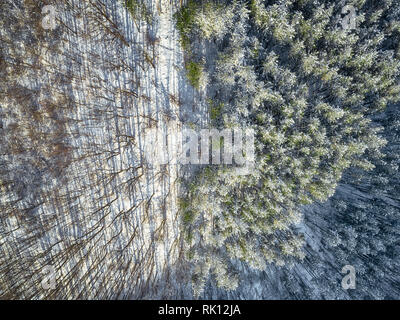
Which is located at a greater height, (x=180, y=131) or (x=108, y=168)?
(x=180, y=131)

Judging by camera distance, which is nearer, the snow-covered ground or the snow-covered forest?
the snow-covered forest

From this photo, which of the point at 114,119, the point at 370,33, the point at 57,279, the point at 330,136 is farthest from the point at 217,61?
the point at 57,279

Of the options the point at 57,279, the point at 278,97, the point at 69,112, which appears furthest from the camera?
the point at 57,279

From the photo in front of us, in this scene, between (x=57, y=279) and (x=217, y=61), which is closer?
(x=217, y=61)

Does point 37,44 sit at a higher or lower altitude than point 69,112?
higher

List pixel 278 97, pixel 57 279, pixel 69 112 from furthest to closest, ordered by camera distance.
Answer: pixel 57 279 → pixel 69 112 → pixel 278 97

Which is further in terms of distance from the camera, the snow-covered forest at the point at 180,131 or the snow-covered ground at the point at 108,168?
the snow-covered ground at the point at 108,168

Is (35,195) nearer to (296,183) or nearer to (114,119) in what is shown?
(114,119)

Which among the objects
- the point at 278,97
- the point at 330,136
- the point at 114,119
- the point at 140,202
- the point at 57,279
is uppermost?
the point at 278,97
